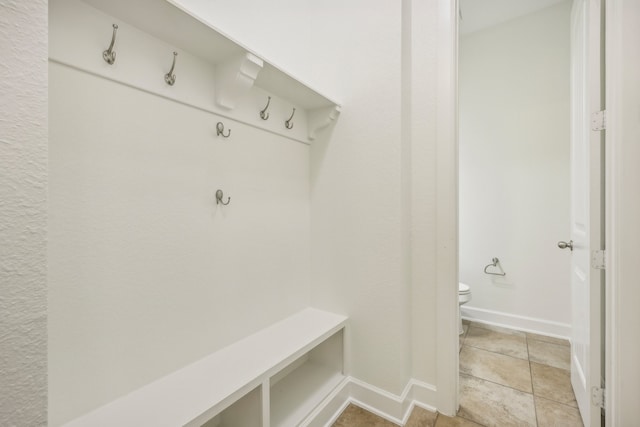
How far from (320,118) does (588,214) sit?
141cm

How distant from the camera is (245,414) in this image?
1.10 metres

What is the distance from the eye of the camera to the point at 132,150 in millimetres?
953

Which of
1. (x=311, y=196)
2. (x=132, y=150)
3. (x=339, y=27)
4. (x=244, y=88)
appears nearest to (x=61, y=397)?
(x=132, y=150)

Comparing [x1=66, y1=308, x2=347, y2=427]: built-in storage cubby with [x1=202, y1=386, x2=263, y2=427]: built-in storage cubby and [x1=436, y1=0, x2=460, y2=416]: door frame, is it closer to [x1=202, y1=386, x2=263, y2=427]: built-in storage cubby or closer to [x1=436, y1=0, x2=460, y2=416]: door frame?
[x1=202, y1=386, x2=263, y2=427]: built-in storage cubby

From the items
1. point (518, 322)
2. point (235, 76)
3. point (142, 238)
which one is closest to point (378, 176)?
point (235, 76)

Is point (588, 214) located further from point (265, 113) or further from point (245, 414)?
point (245, 414)

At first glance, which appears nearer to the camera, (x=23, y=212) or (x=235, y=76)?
(x=23, y=212)

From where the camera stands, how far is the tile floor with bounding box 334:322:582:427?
140cm

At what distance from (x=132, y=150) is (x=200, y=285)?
1.89 feet

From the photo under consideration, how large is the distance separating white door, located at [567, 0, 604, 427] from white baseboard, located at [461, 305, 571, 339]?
928mm

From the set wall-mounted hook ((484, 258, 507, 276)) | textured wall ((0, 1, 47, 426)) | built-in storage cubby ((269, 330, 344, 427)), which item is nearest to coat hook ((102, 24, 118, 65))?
textured wall ((0, 1, 47, 426))

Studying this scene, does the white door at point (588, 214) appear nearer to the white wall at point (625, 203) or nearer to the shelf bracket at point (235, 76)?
the white wall at point (625, 203)

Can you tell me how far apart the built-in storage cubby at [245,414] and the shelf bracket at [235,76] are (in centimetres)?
119

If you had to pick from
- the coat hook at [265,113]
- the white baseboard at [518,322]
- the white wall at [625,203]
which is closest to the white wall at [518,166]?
the white baseboard at [518,322]
